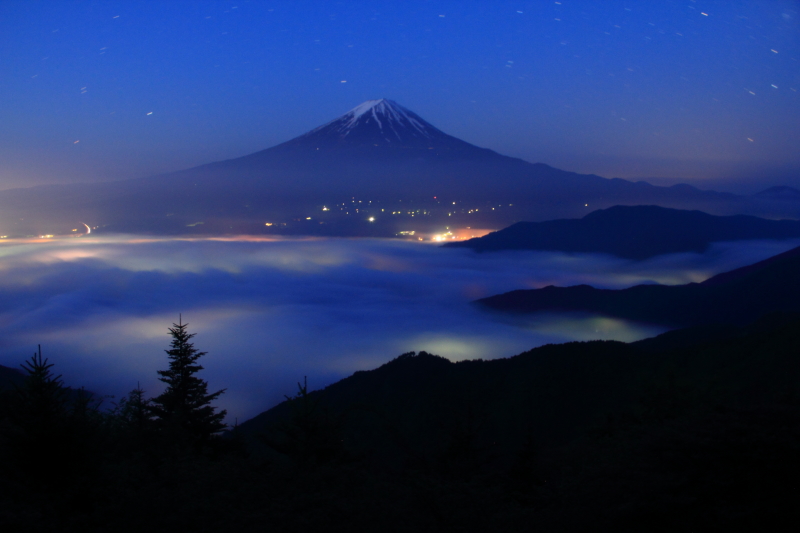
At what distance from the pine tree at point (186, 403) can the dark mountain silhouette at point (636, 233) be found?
16116 centimetres

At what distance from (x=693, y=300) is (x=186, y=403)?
8128 cm

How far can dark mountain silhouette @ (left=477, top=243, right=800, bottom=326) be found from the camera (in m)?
69.5

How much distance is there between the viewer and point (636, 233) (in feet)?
567

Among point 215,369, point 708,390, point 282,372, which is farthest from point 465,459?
point 215,369

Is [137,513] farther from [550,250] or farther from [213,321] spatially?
[550,250]

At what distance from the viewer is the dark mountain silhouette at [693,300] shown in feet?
228

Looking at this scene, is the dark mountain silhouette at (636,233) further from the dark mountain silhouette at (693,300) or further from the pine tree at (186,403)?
the pine tree at (186,403)

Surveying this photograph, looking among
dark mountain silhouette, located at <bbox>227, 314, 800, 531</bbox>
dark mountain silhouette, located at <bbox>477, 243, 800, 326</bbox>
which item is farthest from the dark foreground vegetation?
dark mountain silhouette, located at <bbox>477, 243, 800, 326</bbox>

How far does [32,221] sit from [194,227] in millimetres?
52861

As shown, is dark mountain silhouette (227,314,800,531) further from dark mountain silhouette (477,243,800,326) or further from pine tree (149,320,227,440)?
dark mountain silhouette (477,243,800,326)

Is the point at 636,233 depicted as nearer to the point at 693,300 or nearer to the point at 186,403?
the point at 693,300

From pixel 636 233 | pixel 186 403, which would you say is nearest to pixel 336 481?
pixel 186 403

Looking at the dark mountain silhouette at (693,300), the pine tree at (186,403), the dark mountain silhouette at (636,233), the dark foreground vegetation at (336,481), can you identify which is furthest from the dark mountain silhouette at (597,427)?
the dark mountain silhouette at (636,233)

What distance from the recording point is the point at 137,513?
346 inches
